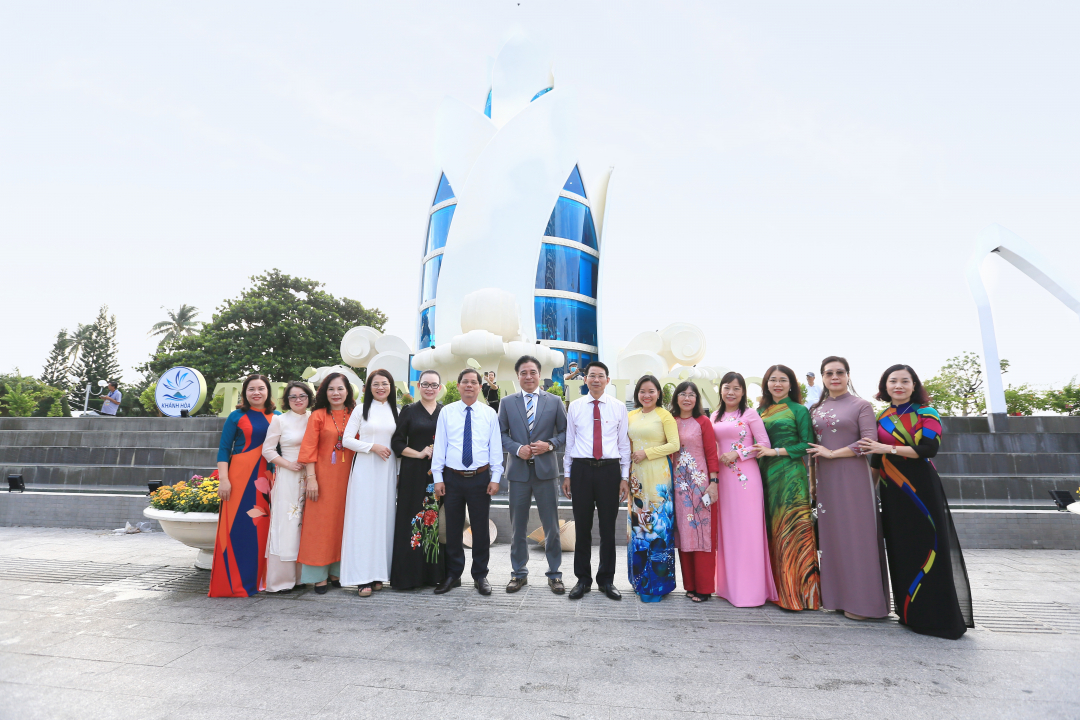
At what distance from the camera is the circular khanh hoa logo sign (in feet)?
35.8

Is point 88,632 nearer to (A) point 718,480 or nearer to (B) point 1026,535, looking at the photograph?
(A) point 718,480

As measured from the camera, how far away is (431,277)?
18.6m

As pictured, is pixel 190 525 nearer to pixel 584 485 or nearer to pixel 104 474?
pixel 584 485

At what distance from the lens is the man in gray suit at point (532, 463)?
3750 millimetres

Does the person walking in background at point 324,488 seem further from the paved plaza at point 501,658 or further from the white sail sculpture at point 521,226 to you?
the white sail sculpture at point 521,226

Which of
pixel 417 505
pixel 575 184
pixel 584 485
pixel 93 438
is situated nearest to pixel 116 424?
pixel 93 438

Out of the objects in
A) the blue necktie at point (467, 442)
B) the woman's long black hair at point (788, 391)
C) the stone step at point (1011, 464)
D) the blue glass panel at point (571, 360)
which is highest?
the blue glass panel at point (571, 360)

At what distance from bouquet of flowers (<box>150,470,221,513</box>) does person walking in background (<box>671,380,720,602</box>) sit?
320 cm

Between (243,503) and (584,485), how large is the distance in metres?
2.28

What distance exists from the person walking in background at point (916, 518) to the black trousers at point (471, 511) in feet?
7.75

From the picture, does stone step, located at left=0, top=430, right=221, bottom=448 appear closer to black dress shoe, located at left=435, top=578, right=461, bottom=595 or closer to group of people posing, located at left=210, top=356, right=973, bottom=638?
group of people posing, located at left=210, top=356, right=973, bottom=638

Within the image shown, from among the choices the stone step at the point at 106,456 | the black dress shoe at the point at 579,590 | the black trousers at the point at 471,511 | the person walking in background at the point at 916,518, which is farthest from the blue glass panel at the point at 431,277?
the person walking in background at the point at 916,518

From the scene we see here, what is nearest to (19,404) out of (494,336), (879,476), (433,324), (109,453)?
(109,453)

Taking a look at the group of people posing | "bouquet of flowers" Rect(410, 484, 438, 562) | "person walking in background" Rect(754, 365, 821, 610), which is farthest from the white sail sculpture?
"person walking in background" Rect(754, 365, 821, 610)
